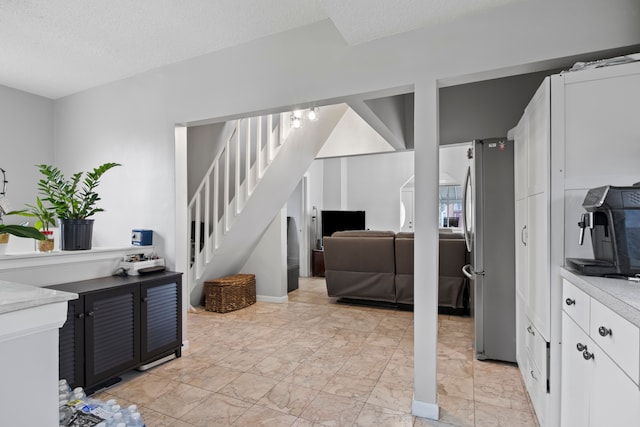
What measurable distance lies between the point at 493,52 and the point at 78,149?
4.19 meters

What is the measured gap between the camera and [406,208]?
7840 mm

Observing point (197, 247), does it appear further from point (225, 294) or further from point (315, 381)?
point (315, 381)

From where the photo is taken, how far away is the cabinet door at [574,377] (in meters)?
1.29

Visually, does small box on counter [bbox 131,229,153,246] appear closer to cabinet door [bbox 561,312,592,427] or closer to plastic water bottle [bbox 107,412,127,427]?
plastic water bottle [bbox 107,412,127,427]

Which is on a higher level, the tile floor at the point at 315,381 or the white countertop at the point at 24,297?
the white countertop at the point at 24,297

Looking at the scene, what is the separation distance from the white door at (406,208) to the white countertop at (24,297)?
7268mm

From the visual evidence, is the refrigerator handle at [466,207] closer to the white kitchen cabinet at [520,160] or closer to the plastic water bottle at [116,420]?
A: the white kitchen cabinet at [520,160]

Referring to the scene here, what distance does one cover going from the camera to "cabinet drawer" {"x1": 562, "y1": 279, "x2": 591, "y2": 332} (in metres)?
1.29

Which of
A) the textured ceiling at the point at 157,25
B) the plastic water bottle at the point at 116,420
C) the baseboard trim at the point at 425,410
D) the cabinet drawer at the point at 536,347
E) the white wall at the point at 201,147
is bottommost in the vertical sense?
the baseboard trim at the point at 425,410

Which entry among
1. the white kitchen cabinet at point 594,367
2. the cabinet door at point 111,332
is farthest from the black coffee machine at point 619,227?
the cabinet door at point 111,332

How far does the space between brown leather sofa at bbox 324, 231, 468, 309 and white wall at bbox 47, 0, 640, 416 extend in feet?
7.08

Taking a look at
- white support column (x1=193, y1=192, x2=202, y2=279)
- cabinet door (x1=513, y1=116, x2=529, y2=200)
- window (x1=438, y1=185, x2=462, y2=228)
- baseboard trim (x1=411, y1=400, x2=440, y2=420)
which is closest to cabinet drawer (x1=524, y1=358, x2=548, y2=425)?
baseboard trim (x1=411, y1=400, x2=440, y2=420)

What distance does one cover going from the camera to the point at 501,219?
2666 mm

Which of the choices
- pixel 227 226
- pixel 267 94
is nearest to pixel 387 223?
pixel 227 226
